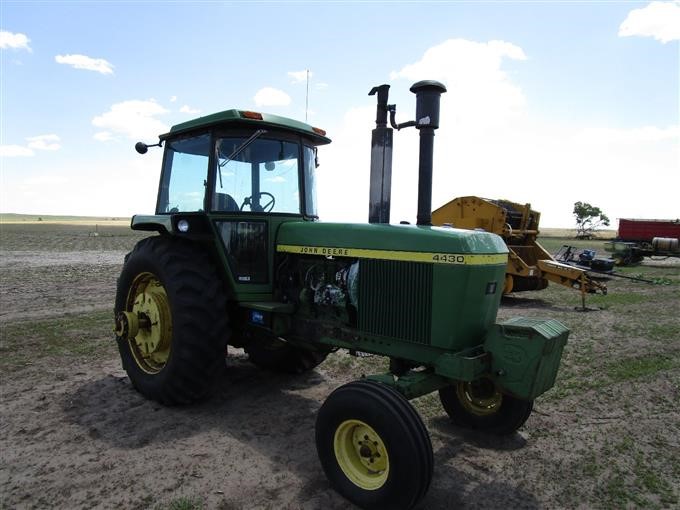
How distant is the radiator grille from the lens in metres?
3.46

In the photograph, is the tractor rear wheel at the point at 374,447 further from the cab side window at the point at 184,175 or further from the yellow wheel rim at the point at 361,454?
the cab side window at the point at 184,175

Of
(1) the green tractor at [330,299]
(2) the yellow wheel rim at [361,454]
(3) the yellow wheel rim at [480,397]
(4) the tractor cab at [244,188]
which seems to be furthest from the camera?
(4) the tractor cab at [244,188]

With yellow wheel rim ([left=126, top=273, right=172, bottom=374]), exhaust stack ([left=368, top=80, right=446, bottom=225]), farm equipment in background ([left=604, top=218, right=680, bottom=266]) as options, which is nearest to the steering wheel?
exhaust stack ([left=368, top=80, right=446, bottom=225])

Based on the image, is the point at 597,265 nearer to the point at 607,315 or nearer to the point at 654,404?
the point at 607,315

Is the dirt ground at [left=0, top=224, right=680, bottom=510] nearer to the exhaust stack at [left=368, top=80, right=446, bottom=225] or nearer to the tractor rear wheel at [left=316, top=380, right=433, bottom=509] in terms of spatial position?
the tractor rear wheel at [left=316, top=380, right=433, bottom=509]

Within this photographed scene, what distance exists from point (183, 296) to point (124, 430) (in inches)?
45.1

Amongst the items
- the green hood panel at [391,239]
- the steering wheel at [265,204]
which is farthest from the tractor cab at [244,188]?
the green hood panel at [391,239]

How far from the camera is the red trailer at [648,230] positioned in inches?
917

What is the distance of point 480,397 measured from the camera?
4.13m

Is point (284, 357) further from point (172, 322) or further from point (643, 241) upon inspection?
point (643, 241)

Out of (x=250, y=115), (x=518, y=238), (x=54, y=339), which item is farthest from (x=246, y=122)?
(x=518, y=238)

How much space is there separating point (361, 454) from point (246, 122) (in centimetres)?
289

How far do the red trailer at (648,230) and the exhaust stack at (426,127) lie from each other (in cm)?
2385

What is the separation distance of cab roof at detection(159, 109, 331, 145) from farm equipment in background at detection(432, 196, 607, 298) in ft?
20.4
